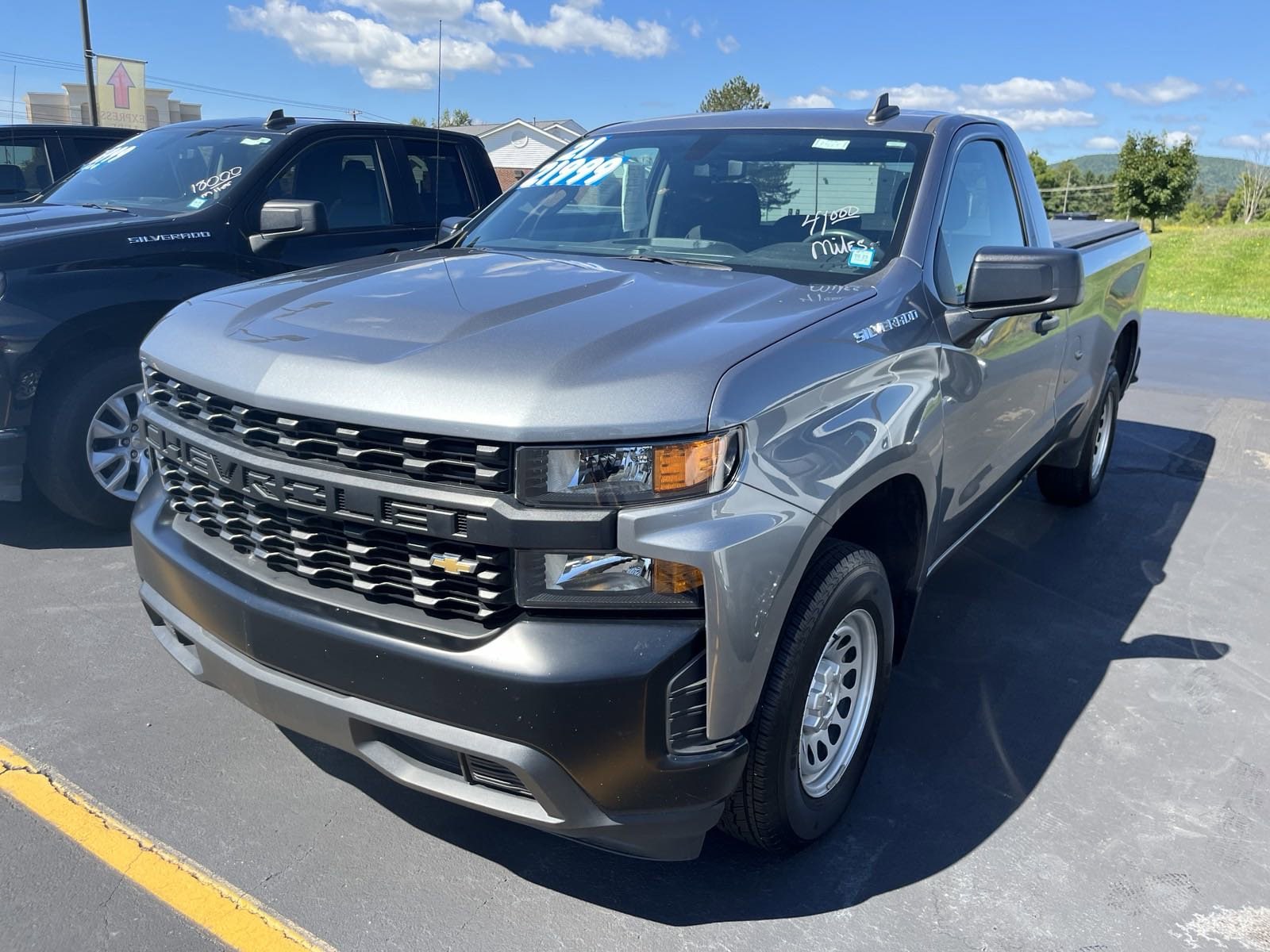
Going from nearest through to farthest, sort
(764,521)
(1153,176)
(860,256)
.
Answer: (764,521) < (860,256) < (1153,176)

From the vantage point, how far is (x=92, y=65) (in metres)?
24.6

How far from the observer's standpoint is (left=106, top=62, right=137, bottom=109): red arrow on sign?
29.2 metres

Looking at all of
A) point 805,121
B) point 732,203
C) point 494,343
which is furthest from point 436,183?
point 494,343

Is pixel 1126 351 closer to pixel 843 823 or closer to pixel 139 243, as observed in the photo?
pixel 843 823

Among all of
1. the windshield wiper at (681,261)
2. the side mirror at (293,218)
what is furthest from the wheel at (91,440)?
the windshield wiper at (681,261)

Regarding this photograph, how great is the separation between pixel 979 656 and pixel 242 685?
9.04ft

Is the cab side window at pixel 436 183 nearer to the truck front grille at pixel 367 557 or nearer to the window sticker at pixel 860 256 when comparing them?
the window sticker at pixel 860 256

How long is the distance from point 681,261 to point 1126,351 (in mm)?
4071

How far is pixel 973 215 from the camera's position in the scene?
151 inches

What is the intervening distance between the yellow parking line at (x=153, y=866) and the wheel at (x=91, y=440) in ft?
6.11

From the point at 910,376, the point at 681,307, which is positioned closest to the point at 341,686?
Answer: the point at 681,307

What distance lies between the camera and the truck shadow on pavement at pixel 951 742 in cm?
270

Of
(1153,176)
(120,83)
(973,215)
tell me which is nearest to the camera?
(973,215)

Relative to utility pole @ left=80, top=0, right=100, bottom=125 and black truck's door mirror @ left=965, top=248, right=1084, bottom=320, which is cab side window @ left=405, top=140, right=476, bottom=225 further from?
utility pole @ left=80, top=0, right=100, bottom=125
